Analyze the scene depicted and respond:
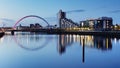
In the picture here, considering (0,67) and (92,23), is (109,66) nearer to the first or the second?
(0,67)

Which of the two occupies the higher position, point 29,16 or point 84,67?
point 29,16

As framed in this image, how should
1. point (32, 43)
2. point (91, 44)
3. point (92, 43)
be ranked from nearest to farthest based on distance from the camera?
point (91, 44)
point (92, 43)
point (32, 43)

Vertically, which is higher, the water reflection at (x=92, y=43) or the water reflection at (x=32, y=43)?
the water reflection at (x=92, y=43)

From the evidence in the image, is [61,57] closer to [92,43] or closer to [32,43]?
[92,43]

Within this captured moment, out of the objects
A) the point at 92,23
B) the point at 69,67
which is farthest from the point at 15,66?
the point at 92,23

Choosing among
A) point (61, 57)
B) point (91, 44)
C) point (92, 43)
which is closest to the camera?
point (61, 57)

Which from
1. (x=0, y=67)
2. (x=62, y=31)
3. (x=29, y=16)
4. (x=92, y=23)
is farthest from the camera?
(x=92, y=23)

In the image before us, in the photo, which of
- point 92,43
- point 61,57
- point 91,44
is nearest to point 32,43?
point 92,43

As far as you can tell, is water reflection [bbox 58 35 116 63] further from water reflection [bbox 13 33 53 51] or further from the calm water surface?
water reflection [bbox 13 33 53 51]

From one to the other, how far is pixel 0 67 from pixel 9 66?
1024mm

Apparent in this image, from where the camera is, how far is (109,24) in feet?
587

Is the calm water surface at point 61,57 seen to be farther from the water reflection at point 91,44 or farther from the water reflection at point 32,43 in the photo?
the water reflection at point 32,43

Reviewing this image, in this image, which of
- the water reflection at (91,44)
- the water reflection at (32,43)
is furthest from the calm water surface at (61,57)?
the water reflection at (32,43)

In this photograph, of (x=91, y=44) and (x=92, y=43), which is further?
(x=92, y=43)
